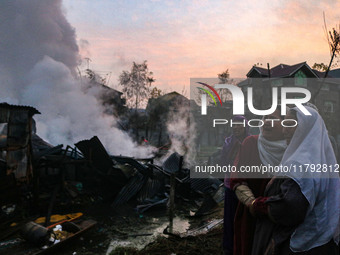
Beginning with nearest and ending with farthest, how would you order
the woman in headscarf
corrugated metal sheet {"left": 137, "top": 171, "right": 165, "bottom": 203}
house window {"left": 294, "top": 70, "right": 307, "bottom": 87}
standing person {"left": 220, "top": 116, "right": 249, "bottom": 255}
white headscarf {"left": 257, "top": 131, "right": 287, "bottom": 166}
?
the woman in headscarf < white headscarf {"left": 257, "top": 131, "right": 287, "bottom": 166} < standing person {"left": 220, "top": 116, "right": 249, "bottom": 255} < corrugated metal sheet {"left": 137, "top": 171, "right": 165, "bottom": 203} < house window {"left": 294, "top": 70, "right": 307, "bottom": 87}

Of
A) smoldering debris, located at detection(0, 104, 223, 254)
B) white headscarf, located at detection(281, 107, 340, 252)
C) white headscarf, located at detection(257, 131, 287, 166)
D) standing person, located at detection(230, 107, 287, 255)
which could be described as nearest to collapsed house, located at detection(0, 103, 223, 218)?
smoldering debris, located at detection(0, 104, 223, 254)

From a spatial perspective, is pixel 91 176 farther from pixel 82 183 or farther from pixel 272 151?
pixel 272 151

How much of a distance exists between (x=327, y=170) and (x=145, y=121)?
90.2ft

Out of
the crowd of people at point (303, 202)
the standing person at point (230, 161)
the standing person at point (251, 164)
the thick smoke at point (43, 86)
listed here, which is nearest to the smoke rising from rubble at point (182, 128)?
the thick smoke at point (43, 86)

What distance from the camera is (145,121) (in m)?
29.0

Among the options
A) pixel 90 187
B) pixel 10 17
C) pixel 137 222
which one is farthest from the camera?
pixel 10 17

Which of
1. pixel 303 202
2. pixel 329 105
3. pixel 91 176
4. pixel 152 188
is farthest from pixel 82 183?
pixel 329 105

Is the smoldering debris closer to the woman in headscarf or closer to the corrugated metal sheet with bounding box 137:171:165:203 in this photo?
the corrugated metal sheet with bounding box 137:171:165:203

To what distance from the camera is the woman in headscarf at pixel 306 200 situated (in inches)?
68.9

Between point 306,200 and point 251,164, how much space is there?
3.37 feet

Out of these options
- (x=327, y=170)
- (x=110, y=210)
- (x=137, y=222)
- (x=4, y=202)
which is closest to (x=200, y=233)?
(x=137, y=222)

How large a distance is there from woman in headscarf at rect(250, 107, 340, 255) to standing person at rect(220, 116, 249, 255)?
1.69m

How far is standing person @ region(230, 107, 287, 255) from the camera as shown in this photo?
7.63 feet

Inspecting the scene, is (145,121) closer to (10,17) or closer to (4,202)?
(10,17)
